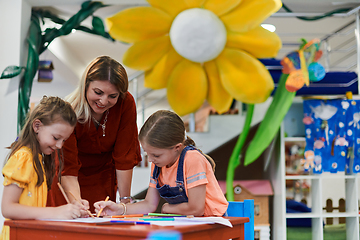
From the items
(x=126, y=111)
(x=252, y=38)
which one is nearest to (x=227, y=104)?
(x=252, y=38)

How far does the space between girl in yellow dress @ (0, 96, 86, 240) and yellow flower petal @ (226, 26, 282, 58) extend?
1875 millimetres

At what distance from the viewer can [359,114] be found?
A: 310 centimetres

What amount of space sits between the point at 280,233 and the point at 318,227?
0.32 metres

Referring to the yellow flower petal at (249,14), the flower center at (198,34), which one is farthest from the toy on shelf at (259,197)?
the yellow flower petal at (249,14)

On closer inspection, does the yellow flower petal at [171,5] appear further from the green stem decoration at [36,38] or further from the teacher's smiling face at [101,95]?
the teacher's smiling face at [101,95]

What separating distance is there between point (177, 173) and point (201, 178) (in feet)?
0.31

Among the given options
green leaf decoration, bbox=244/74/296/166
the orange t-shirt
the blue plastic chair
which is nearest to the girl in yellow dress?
the orange t-shirt

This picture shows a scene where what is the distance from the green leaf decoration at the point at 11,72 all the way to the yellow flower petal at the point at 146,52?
83cm

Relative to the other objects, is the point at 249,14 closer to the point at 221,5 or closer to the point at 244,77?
the point at 221,5

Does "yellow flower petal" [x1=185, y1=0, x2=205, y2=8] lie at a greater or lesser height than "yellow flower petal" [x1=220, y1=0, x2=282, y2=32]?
greater

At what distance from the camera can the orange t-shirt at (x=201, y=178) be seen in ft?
4.03

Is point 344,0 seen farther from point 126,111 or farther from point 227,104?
point 126,111

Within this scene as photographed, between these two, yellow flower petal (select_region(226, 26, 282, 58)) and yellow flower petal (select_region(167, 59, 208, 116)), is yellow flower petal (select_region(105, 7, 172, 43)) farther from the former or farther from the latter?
yellow flower petal (select_region(226, 26, 282, 58))

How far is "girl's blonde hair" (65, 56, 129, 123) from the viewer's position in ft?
4.50
